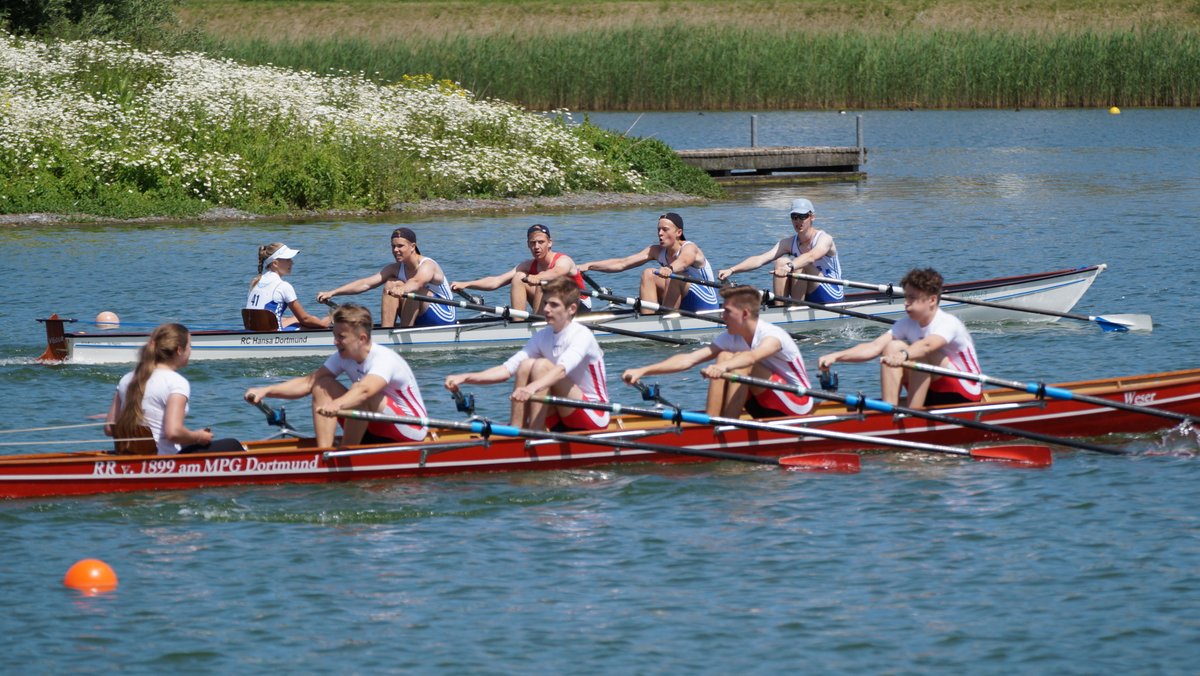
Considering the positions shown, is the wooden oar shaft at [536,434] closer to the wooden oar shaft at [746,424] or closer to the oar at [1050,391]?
the wooden oar shaft at [746,424]

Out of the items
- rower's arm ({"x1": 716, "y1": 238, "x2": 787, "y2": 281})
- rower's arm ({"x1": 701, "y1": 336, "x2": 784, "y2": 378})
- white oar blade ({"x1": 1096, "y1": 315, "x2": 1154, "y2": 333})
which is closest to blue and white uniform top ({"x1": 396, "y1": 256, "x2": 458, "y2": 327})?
rower's arm ({"x1": 716, "y1": 238, "x2": 787, "y2": 281})

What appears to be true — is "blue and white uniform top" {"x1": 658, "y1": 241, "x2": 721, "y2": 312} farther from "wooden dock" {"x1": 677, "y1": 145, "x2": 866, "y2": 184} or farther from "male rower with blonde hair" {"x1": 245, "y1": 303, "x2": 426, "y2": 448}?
"wooden dock" {"x1": 677, "y1": 145, "x2": 866, "y2": 184}

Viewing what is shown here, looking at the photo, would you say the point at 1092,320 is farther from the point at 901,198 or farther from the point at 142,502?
the point at 901,198

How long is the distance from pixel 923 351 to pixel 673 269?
6.07 m

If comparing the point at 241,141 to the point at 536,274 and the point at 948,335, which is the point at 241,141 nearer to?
the point at 536,274

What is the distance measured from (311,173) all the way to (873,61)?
75.3ft

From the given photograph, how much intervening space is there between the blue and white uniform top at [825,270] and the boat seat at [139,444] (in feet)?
30.1

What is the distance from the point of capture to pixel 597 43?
48.3m

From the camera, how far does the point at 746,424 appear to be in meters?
12.5

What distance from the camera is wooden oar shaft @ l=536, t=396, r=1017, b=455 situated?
12.3m

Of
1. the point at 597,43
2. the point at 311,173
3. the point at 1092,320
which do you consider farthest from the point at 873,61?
the point at 1092,320

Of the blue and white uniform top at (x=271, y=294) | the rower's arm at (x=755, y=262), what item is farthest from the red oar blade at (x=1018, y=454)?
the blue and white uniform top at (x=271, y=294)

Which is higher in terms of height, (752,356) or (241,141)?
(241,141)

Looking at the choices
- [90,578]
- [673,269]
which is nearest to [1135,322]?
[673,269]
